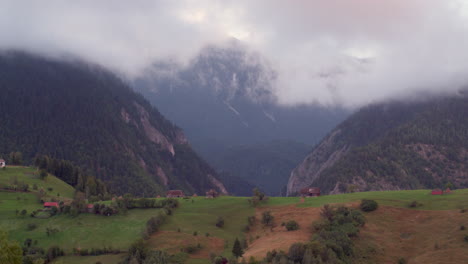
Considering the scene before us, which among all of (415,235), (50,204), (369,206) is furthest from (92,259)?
(415,235)

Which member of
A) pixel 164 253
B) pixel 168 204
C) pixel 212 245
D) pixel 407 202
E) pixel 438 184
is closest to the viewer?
pixel 164 253

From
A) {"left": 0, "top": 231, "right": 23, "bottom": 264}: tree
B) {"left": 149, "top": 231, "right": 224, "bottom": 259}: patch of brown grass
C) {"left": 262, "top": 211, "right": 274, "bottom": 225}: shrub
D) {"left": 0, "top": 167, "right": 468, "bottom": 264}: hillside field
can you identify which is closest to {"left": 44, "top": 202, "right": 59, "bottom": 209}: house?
{"left": 0, "top": 167, "right": 468, "bottom": 264}: hillside field

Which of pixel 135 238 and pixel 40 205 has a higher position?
pixel 40 205

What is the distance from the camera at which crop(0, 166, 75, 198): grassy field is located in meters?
132

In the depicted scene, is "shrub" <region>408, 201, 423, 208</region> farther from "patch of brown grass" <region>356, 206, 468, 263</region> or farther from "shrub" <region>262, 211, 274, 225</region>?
"shrub" <region>262, 211, 274, 225</region>

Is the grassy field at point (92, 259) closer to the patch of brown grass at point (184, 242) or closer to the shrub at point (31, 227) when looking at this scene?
the patch of brown grass at point (184, 242)

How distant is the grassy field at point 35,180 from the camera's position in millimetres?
132125

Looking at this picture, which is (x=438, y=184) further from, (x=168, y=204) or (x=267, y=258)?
(x=267, y=258)

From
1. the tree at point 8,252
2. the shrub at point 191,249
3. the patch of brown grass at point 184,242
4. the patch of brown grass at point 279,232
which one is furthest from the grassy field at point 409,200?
the tree at point 8,252

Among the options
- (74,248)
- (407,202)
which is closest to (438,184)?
(407,202)

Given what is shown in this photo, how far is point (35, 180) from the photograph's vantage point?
139875 millimetres

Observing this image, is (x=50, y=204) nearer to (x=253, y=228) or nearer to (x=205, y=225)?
(x=205, y=225)

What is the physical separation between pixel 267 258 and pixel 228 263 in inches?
285

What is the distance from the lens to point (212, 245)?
89.3 m
